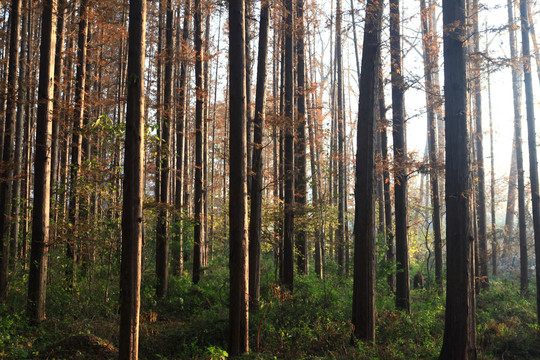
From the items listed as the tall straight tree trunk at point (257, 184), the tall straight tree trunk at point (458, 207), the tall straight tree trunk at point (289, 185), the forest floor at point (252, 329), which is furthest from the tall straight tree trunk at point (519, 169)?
the tall straight tree trunk at point (257, 184)

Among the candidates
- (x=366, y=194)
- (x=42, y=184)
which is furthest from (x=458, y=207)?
(x=42, y=184)

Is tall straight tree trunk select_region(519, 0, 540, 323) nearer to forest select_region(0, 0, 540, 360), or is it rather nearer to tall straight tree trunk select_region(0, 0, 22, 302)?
forest select_region(0, 0, 540, 360)

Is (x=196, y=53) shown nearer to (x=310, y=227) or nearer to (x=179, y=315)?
(x=310, y=227)

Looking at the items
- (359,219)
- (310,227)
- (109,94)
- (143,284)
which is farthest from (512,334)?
(109,94)

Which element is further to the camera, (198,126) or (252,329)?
(198,126)

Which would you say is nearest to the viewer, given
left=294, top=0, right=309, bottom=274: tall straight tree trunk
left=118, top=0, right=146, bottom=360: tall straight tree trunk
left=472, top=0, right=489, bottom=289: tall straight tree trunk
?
left=118, top=0, right=146, bottom=360: tall straight tree trunk

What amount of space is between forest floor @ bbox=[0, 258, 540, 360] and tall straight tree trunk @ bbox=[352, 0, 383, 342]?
1.95 ft

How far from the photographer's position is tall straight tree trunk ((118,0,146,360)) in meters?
4.67

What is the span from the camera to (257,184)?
930 cm

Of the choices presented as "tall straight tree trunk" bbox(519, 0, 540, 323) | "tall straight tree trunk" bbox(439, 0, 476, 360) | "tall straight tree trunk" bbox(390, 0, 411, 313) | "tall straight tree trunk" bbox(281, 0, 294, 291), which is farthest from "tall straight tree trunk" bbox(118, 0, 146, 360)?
"tall straight tree trunk" bbox(519, 0, 540, 323)

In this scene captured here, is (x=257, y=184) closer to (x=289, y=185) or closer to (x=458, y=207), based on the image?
(x=289, y=185)

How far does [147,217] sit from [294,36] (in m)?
7.97

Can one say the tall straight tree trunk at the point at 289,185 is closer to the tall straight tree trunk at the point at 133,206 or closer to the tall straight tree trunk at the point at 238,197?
the tall straight tree trunk at the point at 238,197

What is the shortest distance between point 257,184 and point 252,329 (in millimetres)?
3522
